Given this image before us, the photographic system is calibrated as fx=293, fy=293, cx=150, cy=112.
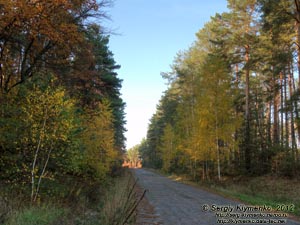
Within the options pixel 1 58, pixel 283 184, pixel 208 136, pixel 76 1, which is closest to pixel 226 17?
pixel 208 136

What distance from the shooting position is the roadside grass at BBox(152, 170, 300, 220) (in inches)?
501

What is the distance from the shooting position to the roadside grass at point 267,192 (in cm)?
1273

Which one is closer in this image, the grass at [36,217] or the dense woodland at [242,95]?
the grass at [36,217]

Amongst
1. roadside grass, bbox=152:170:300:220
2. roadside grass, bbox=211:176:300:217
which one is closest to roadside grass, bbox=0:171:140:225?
roadside grass, bbox=152:170:300:220

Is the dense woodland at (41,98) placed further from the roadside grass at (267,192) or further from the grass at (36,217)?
the roadside grass at (267,192)

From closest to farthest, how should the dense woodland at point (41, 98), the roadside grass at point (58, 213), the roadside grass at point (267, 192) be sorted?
1. the roadside grass at point (58, 213)
2. the dense woodland at point (41, 98)
3. the roadside grass at point (267, 192)

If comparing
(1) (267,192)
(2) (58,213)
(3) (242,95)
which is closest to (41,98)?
(2) (58,213)

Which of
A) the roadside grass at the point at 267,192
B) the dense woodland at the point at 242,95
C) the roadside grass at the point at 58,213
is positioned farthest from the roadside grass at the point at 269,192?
the roadside grass at the point at 58,213

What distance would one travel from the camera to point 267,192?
17.6 meters

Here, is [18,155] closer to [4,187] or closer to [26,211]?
[4,187]

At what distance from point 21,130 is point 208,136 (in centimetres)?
1548

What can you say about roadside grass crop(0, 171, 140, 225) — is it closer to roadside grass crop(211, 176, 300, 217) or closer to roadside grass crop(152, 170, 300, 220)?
roadside grass crop(152, 170, 300, 220)

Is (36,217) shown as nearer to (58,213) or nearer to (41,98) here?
(58,213)

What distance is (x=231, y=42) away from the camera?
24562mm
